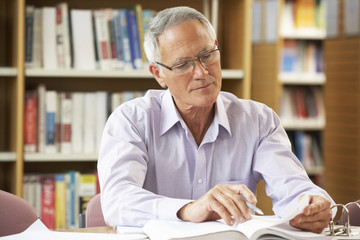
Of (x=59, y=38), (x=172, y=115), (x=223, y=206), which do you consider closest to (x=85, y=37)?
(x=59, y=38)

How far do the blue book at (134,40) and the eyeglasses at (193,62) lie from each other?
4.07ft


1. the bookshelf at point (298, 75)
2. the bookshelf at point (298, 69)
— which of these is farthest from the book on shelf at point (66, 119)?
the bookshelf at point (298, 69)

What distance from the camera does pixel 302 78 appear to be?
16.1ft

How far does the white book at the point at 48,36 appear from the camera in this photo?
2850 millimetres

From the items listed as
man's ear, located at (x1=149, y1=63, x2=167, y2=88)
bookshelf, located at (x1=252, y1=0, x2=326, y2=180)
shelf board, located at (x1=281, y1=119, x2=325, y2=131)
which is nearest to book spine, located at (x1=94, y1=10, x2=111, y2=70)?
man's ear, located at (x1=149, y1=63, x2=167, y2=88)

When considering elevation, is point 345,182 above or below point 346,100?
below

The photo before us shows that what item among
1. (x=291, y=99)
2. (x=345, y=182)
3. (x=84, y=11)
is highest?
(x=84, y=11)

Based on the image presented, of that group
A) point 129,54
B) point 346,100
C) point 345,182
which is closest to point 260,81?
point 346,100

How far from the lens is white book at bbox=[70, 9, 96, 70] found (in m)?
2.89

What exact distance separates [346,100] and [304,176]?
242 centimetres

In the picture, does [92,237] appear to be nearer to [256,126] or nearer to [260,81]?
[256,126]

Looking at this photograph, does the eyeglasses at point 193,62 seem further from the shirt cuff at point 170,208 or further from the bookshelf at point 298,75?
the bookshelf at point 298,75

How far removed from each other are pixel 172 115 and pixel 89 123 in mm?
1244

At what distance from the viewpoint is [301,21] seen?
16.3 feet
